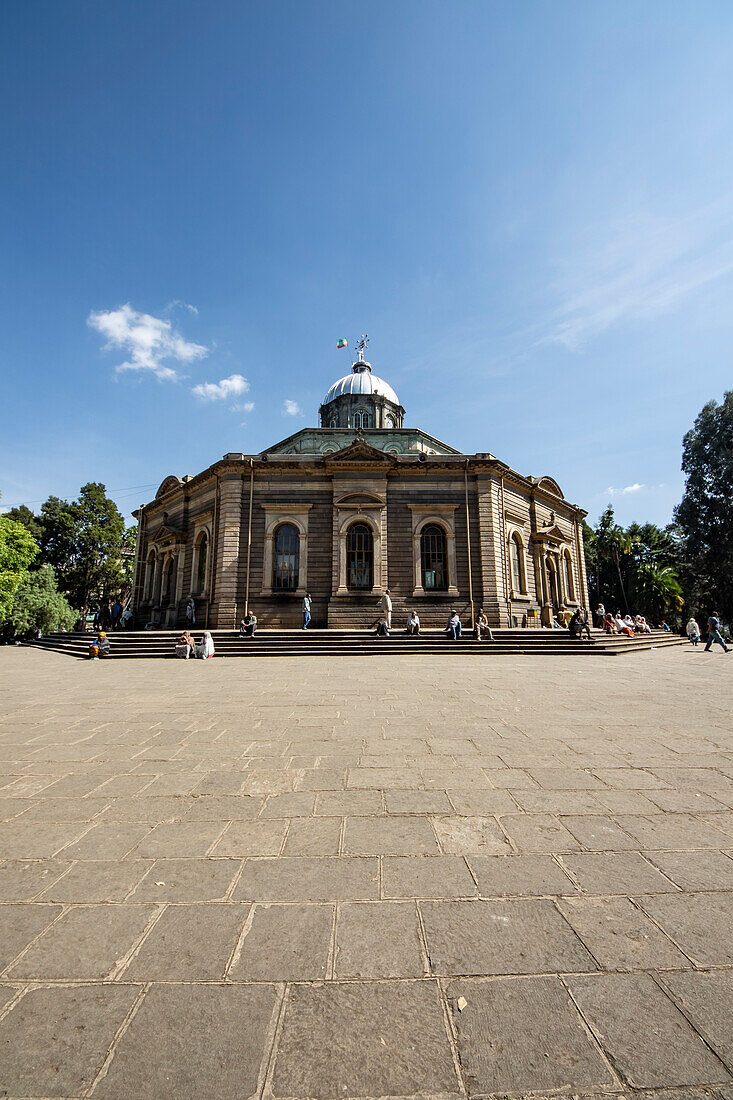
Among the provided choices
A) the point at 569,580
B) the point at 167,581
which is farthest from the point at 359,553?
the point at 569,580

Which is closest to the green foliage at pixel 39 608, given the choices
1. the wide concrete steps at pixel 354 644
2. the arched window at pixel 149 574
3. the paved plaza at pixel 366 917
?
the arched window at pixel 149 574

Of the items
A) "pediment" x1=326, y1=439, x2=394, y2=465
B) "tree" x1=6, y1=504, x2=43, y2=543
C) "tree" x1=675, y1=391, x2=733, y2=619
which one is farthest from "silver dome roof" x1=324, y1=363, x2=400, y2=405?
"tree" x1=6, y1=504, x2=43, y2=543

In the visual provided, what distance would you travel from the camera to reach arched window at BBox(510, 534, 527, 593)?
24.7m

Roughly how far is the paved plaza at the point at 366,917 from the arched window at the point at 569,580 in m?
25.3

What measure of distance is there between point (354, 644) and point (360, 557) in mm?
5406

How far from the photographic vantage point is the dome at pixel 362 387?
31625 mm

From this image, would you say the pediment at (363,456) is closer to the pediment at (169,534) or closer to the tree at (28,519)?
the pediment at (169,534)

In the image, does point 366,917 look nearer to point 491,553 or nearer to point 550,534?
point 491,553

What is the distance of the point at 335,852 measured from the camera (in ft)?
9.41

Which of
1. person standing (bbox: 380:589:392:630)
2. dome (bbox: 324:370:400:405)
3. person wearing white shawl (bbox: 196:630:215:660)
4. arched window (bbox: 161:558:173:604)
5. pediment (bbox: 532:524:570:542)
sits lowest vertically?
person wearing white shawl (bbox: 196:630:215:660)

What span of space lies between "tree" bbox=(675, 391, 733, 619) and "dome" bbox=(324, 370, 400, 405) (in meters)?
21.8

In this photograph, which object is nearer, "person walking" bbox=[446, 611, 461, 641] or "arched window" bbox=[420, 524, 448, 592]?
"person walking" bbox=[446, 611, 461, 641]

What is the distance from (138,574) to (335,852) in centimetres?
3149

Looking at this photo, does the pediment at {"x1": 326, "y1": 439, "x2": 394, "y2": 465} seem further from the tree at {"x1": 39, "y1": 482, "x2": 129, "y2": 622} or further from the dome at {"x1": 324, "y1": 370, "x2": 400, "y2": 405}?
the tree at {"x1": 39, "y1": 482, "x2": 129, "y2": 622}
